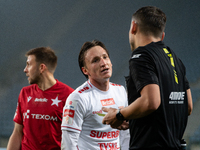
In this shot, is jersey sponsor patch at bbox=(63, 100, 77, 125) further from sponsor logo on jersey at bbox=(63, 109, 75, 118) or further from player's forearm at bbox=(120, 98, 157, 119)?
player's forearm at bbox=(120, 98, 157, 119)

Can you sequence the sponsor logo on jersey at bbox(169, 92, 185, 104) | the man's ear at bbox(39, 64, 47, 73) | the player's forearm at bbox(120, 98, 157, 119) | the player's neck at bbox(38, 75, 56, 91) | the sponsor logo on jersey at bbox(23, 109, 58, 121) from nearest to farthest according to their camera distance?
the player's forearm at bbox(120, 98, 157, 119) → the sponsor logo on jersey at bbox(169, 92, 185, 104) → the sponsor logo on jersey at bbox(23, 109, 58, 121) → the player's neck at bbox(38, 75, 56, 91) → the man's ear at bbox(39, 64, 47, 73)

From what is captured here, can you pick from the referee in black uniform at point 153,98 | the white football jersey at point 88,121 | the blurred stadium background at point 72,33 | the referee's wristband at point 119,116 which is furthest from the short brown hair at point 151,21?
the blurred stadium background at point 72,33

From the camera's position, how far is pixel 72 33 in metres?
5.96

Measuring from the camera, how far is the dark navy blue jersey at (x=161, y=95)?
117 centimetres

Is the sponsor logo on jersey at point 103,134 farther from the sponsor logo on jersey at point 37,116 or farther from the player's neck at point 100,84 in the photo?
the sponsor logo on jersey at point 37,116

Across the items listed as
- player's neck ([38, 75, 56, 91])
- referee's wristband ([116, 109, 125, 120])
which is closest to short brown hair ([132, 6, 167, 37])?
referee's wristband ([116, 109, 125, 120])

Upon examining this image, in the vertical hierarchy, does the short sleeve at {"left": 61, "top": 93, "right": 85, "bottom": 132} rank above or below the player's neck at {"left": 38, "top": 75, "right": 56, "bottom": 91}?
below

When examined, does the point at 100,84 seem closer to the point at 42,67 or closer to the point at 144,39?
the point at 144,39

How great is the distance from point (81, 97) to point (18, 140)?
1164 millimetres

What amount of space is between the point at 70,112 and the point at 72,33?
4.37m

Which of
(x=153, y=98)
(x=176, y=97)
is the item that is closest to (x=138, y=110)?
(x=153, y=98)

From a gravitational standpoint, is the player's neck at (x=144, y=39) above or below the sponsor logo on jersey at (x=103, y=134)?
above

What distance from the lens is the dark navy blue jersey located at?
46.1 inches

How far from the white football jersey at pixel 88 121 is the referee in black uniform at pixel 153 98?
595 mm
